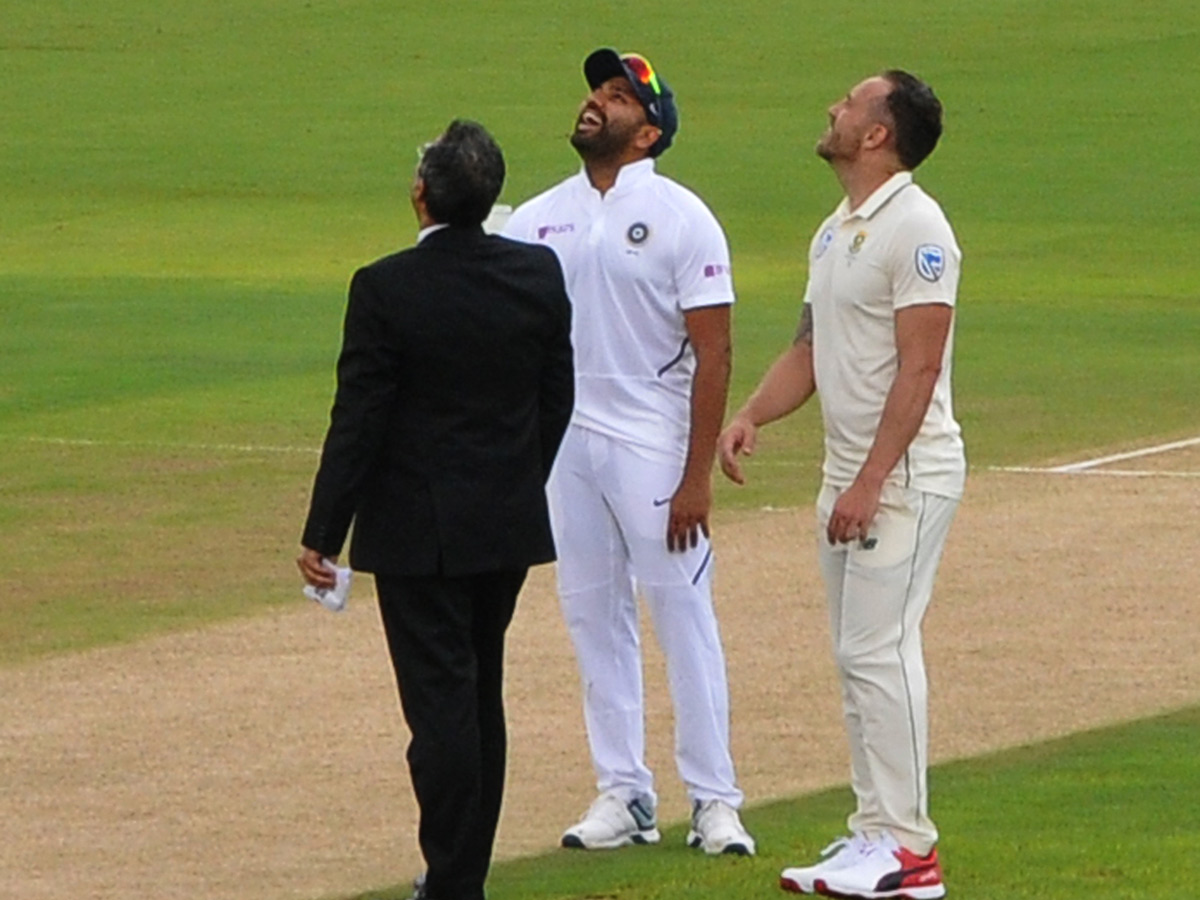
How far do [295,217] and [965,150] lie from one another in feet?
33.4

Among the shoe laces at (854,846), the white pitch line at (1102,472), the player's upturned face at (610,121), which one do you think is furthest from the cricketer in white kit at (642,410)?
the white pitch line at (1102,472)

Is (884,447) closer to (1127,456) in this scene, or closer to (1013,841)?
(1013,841)

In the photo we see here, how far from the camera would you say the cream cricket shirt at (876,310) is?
7.14 metres

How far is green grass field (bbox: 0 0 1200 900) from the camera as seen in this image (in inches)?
465

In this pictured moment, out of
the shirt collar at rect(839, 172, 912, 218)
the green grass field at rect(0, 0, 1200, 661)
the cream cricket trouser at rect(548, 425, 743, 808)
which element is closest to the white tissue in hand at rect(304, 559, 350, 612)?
the cream cricket trouser at rect(548, 425, 743, 808)

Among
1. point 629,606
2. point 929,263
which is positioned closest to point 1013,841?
point 629,606

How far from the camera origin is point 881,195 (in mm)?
7242

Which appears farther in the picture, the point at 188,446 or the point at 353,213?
the point at 353,213

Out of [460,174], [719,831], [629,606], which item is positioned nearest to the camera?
[460,174]

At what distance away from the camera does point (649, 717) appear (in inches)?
404

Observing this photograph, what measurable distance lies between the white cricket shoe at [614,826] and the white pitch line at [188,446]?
Answer: 8.58 metres

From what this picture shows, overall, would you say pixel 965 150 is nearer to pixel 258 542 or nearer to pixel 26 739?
pixel 258 542

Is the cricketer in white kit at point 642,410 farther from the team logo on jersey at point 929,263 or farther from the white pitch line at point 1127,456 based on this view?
the white pitch line at point 1127,456

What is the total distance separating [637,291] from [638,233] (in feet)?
0.50
